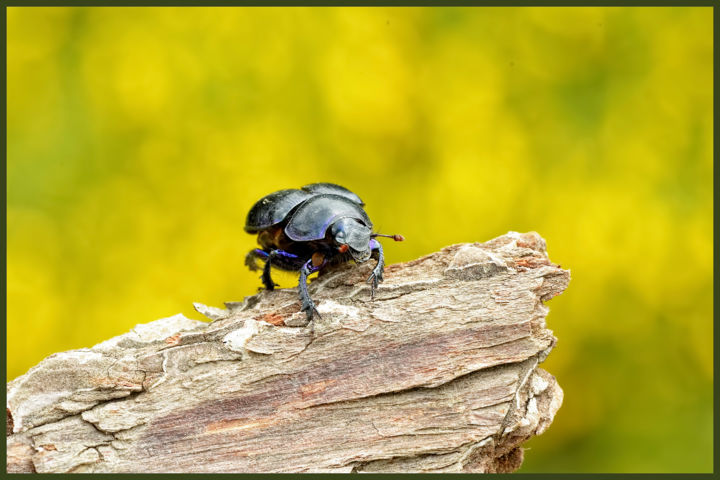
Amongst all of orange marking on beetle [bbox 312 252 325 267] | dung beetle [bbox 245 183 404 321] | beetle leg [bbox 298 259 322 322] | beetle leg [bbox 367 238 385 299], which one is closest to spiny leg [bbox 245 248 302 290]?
Result: dung beetle [bbox 245 183 404 321]

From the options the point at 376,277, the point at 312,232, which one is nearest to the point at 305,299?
the point at 376,277

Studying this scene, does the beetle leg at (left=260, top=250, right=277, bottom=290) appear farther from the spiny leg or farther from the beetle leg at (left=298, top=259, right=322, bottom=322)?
the beetle leg at (left=298, top=259, right=322, bottom=322)

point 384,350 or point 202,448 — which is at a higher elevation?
point 384,350

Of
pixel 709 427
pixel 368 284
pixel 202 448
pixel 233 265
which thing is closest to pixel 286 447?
pixel 202 448

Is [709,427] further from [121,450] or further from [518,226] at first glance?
[121,450]

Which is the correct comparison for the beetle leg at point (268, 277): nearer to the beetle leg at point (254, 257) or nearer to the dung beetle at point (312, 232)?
the dung beetle at point (312, 232)

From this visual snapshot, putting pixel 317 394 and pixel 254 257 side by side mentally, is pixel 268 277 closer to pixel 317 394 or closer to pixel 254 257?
pixel 254 257
